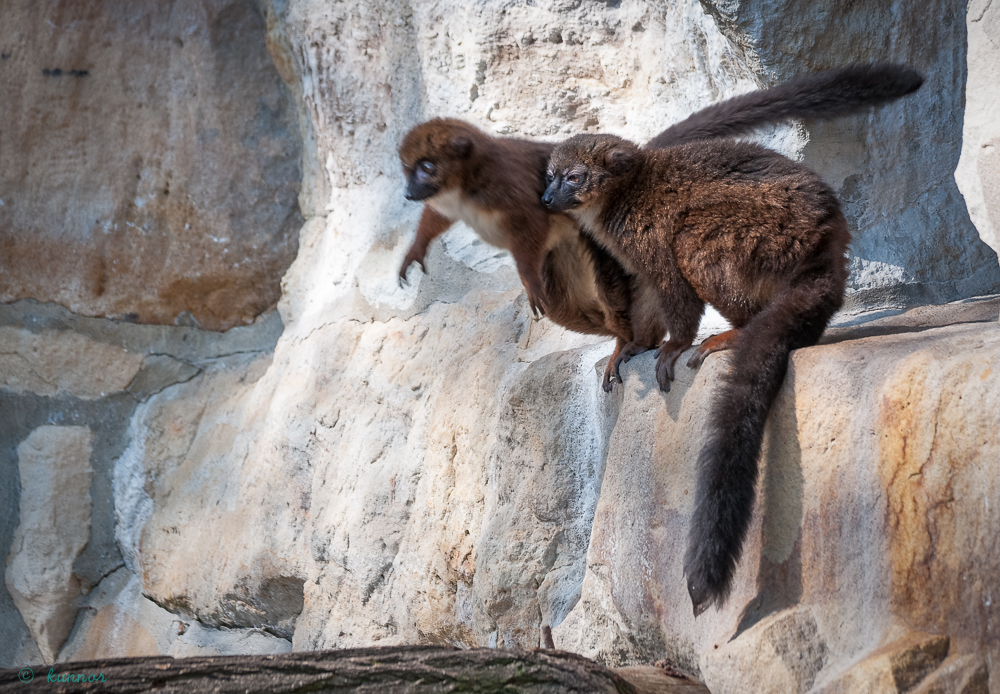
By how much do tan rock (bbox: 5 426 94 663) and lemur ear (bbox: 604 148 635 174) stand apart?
3.47 metres

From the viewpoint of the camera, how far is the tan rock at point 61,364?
465 centimetres

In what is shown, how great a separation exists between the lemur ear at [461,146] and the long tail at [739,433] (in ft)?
4.16

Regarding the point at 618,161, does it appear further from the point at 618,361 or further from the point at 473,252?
the point at 473,252

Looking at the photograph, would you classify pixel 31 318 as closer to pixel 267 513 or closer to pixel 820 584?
pixel 267 513

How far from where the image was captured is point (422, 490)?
322cm

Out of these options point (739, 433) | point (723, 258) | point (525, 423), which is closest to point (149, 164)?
point (525, 423)

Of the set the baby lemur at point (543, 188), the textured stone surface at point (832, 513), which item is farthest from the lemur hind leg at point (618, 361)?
the textured stone surface at point (832, 513)

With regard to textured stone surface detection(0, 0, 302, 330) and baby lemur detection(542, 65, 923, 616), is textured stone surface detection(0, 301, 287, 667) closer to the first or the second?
textured stone surface detection(0, 0, 302, 330)

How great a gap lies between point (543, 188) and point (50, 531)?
135 inches

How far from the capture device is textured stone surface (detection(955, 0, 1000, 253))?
2990 millimetres

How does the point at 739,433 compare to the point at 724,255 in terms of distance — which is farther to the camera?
the point at 724,255

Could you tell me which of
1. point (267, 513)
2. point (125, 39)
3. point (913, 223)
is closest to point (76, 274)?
point (125, 39)

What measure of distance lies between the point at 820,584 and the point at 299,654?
113cm

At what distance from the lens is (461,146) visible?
9.91ft
